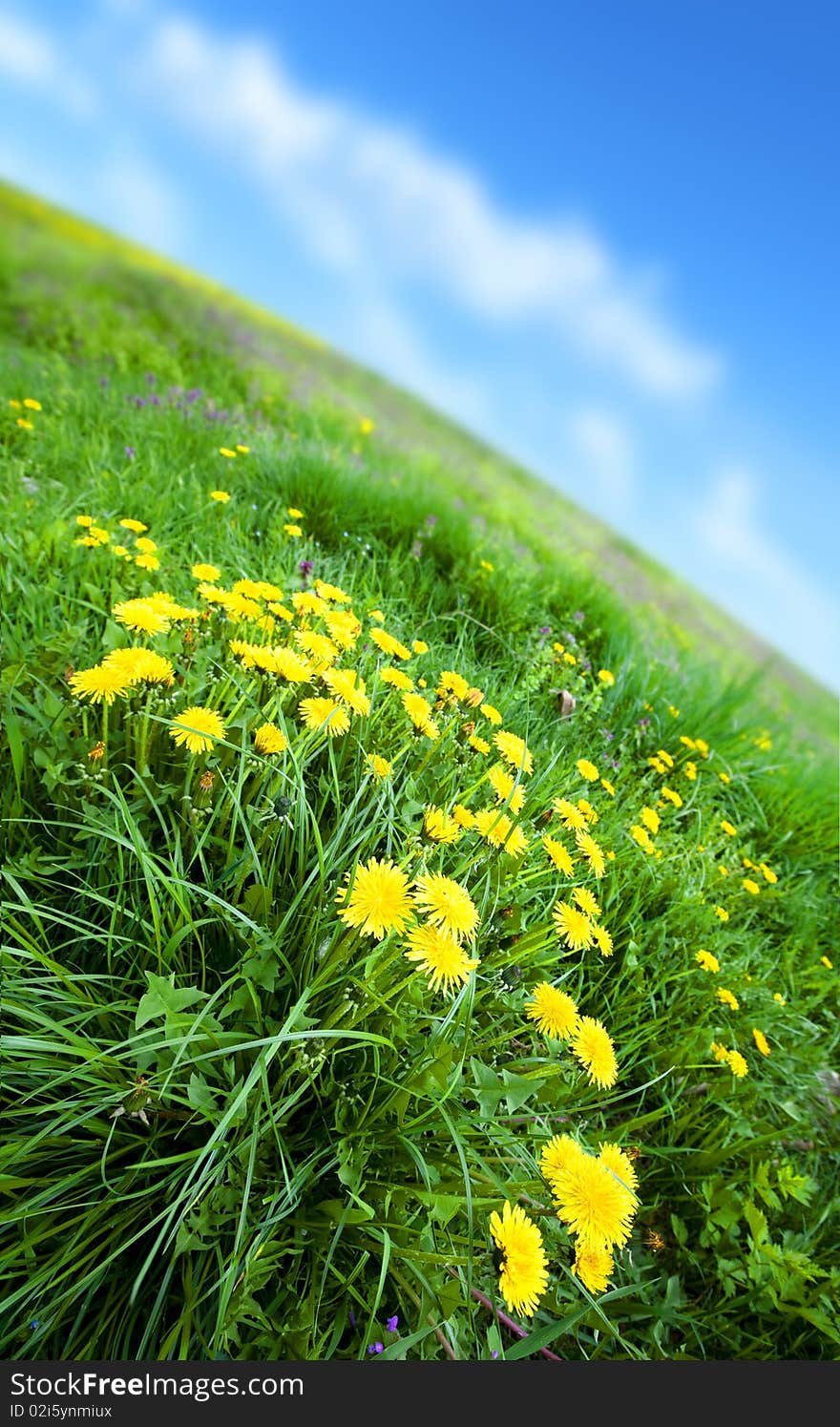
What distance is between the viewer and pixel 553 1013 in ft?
3.66

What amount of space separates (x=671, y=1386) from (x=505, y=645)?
87.1 inches

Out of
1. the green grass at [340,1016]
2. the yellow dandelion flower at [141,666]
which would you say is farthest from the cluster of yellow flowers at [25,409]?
the yellow dandelion flower at [141,666]

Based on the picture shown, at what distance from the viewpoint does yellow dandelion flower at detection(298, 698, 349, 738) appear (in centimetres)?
132

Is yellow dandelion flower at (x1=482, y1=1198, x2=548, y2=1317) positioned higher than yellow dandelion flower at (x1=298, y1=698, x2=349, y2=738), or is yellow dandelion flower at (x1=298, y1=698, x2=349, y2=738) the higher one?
yellow dandelion flower at (x1=298, y1=698, x2=349, y2=738)

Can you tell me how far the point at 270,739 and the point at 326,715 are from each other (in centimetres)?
12

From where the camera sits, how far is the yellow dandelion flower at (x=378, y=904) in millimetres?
904

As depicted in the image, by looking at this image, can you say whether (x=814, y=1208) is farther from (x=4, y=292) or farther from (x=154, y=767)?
(x=4, y=292)

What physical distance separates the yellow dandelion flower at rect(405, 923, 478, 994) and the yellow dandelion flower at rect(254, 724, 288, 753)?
47cm

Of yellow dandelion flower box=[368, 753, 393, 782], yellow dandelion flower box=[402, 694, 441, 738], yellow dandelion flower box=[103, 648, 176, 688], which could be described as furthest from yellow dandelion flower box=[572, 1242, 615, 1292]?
yellow dandelion flower box=[103, 648, 176, 688]

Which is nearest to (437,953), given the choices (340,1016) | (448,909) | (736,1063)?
(448,909)

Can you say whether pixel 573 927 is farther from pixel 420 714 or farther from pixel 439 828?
pixel 420 714

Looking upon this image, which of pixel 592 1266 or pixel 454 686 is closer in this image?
pixel 592 1266

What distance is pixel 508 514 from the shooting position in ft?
20.1

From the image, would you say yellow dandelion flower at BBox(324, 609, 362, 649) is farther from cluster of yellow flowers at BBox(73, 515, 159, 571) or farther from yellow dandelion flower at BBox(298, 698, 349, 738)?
cluster of yellow flowers at BBox(73, 515, 159, 571)
